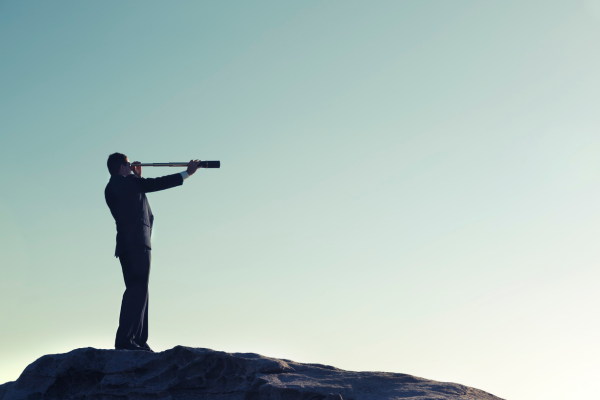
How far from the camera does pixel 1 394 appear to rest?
6.17 meters

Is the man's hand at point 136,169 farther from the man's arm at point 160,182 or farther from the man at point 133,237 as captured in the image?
the man's arm at point 160,182

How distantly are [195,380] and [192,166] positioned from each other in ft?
9.67

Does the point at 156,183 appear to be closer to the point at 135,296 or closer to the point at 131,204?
the point at 131,204

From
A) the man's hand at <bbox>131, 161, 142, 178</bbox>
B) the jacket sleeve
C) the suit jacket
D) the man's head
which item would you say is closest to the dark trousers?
the suit jacket

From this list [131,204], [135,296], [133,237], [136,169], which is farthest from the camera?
[136,169]

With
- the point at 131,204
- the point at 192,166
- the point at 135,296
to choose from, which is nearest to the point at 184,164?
the point at 192,166

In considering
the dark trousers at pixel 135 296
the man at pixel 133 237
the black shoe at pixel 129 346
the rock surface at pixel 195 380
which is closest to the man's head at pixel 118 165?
the man at pixel 133 237

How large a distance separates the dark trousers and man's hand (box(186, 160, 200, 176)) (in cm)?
118

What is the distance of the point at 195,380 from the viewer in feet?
18.6

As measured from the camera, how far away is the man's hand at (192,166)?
7309mm

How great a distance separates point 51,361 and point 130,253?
149cm

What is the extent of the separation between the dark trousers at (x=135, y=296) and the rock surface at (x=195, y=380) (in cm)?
45

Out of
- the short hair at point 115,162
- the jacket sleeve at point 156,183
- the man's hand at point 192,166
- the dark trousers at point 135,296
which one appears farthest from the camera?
the man's hand at point 192,166

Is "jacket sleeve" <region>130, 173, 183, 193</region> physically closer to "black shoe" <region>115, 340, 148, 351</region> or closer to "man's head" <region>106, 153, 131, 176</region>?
"man's head" <region>106, 153, 131, 176</region>
